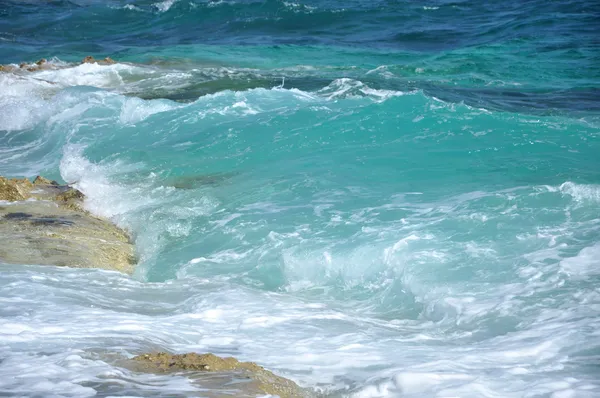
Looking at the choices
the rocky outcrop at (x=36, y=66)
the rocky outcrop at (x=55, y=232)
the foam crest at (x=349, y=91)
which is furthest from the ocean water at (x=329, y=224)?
the rocky outcrop at (x=36, y=66)

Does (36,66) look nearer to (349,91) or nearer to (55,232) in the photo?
(349,91)

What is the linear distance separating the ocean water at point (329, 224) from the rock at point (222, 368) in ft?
0.46

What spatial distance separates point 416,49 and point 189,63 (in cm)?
615

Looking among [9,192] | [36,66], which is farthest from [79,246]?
[36,66]

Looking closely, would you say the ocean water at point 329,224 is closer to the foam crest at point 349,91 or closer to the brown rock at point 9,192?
the foam crest at point 349,91

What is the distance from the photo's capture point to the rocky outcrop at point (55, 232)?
235 inches

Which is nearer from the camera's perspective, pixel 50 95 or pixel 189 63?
pixel 50 95

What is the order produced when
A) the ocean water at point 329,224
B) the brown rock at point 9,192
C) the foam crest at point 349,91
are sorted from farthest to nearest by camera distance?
1. the foam crest at point 349,91
2. the brown rock at point 9,192
3. the ocean water at point 329,224

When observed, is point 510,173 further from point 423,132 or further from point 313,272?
point 313,272

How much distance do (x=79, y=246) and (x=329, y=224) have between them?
2.41 m

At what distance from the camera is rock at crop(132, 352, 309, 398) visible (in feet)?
11.2

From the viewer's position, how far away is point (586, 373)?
149 inches

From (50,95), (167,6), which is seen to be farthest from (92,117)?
(167,6)

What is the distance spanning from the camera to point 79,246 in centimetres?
622
